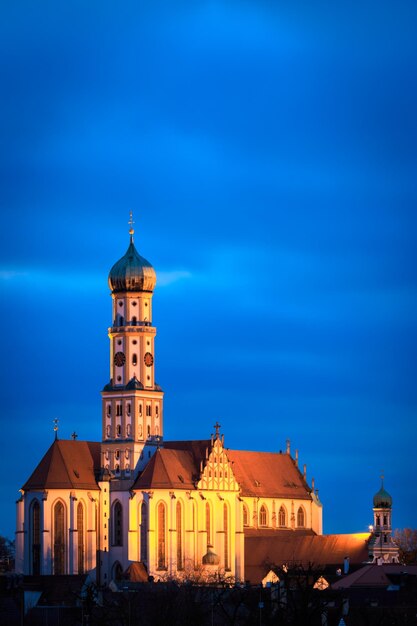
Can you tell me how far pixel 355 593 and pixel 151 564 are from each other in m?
25.4

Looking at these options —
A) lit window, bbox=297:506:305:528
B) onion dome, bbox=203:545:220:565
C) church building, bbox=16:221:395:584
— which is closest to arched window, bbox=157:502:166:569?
church building, bbox=16:221:395:584

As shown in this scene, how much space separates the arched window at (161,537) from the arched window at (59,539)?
307 inches

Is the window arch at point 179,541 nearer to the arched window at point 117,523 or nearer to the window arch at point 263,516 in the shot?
the arched window at point 117,523

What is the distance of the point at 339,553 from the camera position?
186 metres

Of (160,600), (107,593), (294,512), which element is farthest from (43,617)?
→ (294,512)

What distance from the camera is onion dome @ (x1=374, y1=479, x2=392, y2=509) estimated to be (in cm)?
19300

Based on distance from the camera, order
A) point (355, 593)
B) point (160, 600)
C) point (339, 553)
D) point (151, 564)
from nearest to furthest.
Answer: point (160, 600) → point (355, 593) → point (151, 564) → point (339, 553)

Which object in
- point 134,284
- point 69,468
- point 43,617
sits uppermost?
point 134,284

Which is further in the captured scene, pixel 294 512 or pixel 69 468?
pixel 294 512

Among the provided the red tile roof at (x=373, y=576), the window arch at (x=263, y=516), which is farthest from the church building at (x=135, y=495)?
the red tile roof at (x=373, y=576)

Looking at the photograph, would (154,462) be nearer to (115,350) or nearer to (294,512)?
(115,350)

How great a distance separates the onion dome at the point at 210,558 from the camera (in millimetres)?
175125

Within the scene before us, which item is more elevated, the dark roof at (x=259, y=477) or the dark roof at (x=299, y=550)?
the dark roof at (x=259, y=477)

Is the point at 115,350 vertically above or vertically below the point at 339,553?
above
